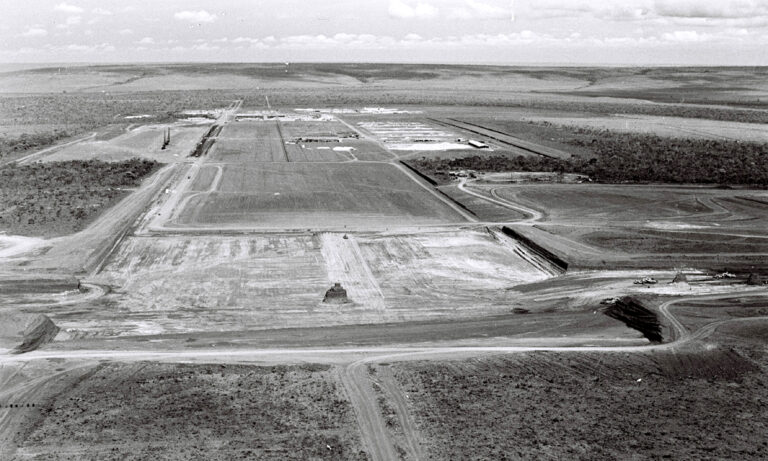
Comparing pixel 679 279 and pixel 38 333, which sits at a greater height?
pixel 38 333

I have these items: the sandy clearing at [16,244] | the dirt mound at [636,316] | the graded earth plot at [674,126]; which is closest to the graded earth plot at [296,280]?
the dirt mound at [636,316]

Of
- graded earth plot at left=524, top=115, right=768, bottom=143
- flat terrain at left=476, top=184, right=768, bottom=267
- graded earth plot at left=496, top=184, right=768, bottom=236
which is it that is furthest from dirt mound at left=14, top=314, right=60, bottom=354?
graded earth plot at left=524, top=115, right=768, bottom=143

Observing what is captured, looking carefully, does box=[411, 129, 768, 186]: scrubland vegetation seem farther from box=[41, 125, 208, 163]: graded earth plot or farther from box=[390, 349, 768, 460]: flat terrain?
box=[390, 349, 768, 460]: flat terrain

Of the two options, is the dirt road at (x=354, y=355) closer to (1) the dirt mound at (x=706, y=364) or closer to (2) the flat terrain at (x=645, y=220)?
(1) the dirt mound at (x=706, y=364)

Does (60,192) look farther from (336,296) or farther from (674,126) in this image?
(674,126)

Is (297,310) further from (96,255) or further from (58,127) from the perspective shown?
(58,127)

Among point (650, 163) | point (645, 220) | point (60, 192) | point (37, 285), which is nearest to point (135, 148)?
point (60, 192)

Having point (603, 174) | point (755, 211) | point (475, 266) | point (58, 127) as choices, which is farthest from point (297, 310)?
point (58, 127)
